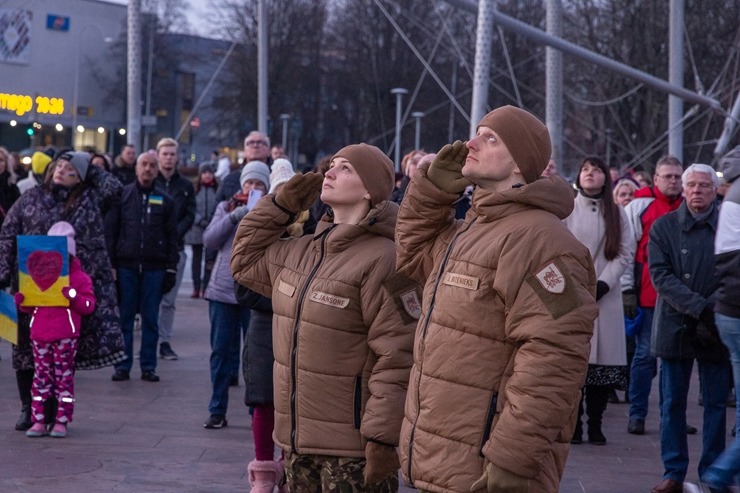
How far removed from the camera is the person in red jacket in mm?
8633

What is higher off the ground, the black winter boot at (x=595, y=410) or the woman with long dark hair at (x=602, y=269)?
the woman with long dark hair at (x=602, y=269)

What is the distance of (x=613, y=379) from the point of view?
9.18m

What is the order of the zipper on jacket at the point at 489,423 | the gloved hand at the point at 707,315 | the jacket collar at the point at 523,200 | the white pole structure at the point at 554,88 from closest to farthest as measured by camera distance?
1. the zipper on jacket at the point at 489,423
2. the jacket collar at the point at 523,200
3. the gloved hand at the point at 707,315
4. the white pole structure at the point at 554,88

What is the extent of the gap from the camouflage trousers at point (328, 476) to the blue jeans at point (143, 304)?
6326 mm

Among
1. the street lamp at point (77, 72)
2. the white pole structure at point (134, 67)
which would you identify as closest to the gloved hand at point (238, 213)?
the white pole structure at point (134, 67)

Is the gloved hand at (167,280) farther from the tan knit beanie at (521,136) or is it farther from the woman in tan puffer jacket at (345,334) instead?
the tan knit beanie at (521,136)

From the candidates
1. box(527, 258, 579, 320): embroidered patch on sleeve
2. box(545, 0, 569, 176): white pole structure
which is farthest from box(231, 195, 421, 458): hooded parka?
box(545, 0, 569, 176): white pole structure

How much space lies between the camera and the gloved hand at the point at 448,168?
4539mm

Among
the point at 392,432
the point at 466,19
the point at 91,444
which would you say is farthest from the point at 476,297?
the point at 466,19

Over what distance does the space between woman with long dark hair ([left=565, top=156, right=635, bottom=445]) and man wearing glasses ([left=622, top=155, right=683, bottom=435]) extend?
1.23 ft

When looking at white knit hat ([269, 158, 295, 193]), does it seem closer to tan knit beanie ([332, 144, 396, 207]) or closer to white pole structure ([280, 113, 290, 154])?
tan knit beanie ([332, 144, 396, 207])

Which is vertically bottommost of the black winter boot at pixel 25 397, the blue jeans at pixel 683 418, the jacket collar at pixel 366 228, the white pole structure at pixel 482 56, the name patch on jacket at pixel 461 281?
the black winter boot at pixel 25 397

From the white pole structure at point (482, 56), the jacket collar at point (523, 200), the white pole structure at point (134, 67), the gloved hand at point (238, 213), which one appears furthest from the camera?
the white pole structure at point (134, 67)

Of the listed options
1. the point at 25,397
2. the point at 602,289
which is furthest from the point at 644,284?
the point at 25,397
